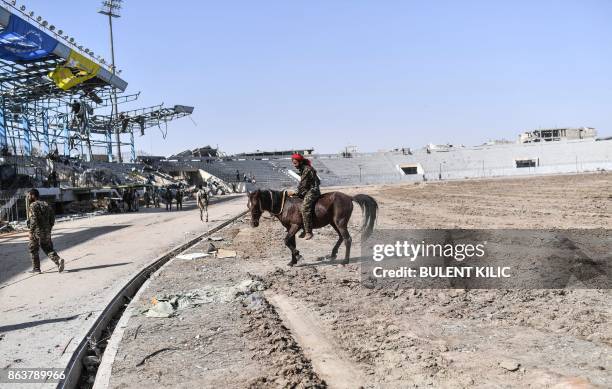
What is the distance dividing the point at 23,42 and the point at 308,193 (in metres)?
23.0

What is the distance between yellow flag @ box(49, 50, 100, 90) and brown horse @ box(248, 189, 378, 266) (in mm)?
24269

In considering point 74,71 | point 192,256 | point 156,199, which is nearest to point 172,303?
point 192,256

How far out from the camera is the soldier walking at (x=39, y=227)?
33.3 feet

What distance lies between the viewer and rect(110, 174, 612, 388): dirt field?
4477 millimetres

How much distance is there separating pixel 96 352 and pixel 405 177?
71.4m

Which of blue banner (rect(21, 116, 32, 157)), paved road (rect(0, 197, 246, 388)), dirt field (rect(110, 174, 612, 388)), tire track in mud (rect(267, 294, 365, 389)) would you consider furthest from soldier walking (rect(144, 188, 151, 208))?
tire track in mud (rect(267, 294, 365, 389))

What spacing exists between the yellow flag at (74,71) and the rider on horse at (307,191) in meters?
24.6

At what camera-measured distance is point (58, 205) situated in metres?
29.7

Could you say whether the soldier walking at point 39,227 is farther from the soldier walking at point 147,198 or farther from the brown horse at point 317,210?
the soldier walking at point 147,198

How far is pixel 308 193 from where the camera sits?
10.1 meters

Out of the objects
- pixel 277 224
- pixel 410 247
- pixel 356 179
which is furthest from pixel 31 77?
pixel 356 179

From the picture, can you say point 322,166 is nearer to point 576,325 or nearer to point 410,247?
point 410,247

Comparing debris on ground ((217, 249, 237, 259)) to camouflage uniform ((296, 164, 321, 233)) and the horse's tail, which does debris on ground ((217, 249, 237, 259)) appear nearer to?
camouflage uniform ((296, 164, 321, 233))

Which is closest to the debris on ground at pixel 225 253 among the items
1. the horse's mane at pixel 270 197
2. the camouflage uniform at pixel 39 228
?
the horse's mane at pixel 270 197
